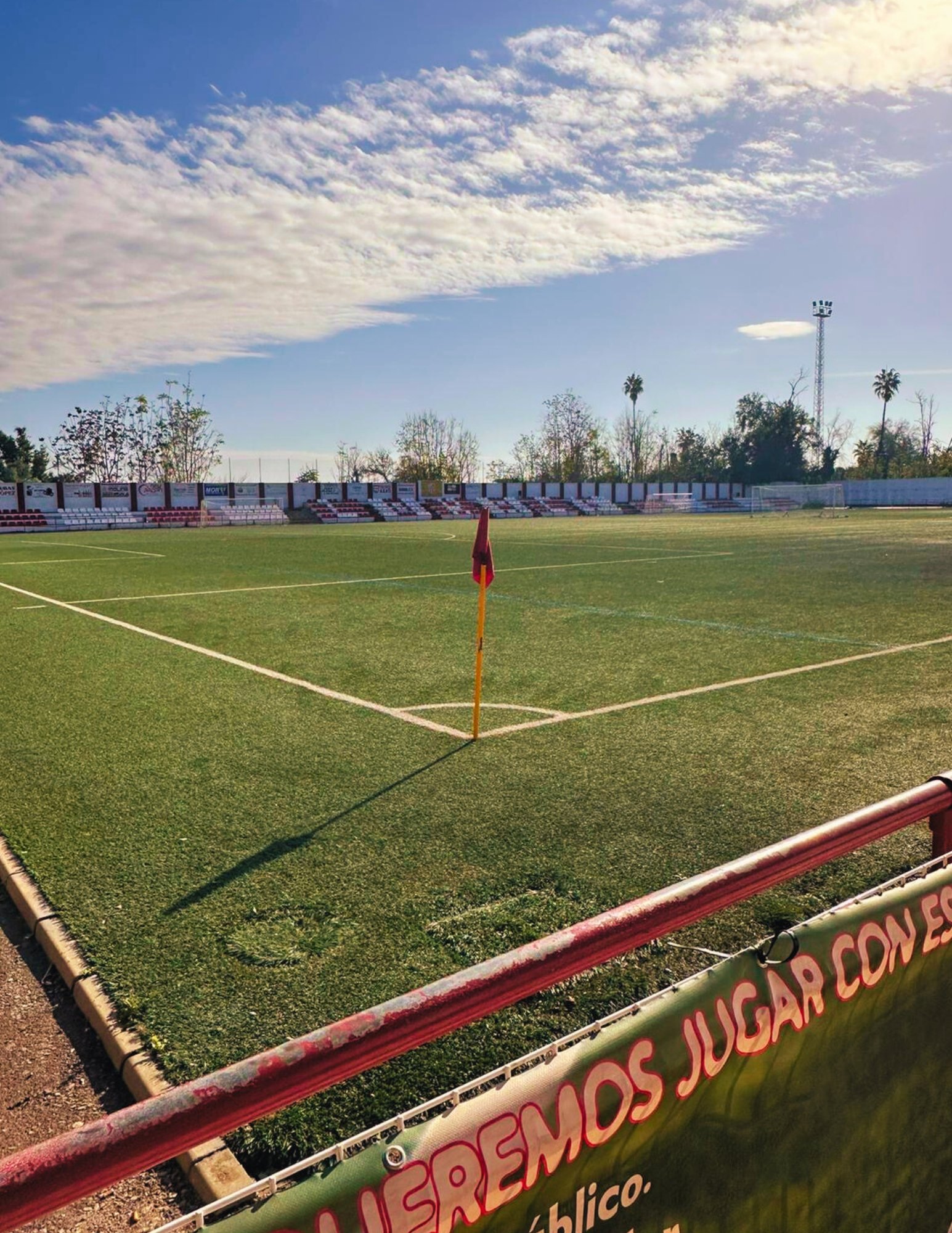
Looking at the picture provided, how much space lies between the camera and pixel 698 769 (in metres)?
6.23

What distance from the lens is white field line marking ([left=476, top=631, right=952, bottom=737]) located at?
295 inches

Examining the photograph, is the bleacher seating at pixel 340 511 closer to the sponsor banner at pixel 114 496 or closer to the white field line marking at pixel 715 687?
the sponsor banner at pixel 114 496

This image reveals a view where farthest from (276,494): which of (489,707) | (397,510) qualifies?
(489,707)

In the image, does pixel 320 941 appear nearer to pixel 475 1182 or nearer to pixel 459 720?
pixel 475 1182

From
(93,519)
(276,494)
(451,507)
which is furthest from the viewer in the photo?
(451,507)

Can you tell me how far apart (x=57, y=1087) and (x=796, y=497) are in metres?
82.6

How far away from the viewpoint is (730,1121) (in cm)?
187

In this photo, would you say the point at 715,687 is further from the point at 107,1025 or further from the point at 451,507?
the point at 451,507

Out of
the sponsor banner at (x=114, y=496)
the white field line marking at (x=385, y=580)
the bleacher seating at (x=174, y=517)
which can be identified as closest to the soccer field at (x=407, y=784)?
the white field line marking at (x=385, y=580)

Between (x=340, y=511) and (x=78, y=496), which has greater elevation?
(x=78, y=496)

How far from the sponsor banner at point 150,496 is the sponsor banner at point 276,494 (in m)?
6.76

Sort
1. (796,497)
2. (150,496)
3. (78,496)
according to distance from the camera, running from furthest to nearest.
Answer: (796,497) < (150,496) < (78,496)

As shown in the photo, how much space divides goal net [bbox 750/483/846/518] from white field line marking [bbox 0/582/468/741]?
6825 centimetres

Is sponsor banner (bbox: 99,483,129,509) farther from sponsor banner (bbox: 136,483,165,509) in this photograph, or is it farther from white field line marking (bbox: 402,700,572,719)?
white field line marking (bbox: 402,700,572,719)
